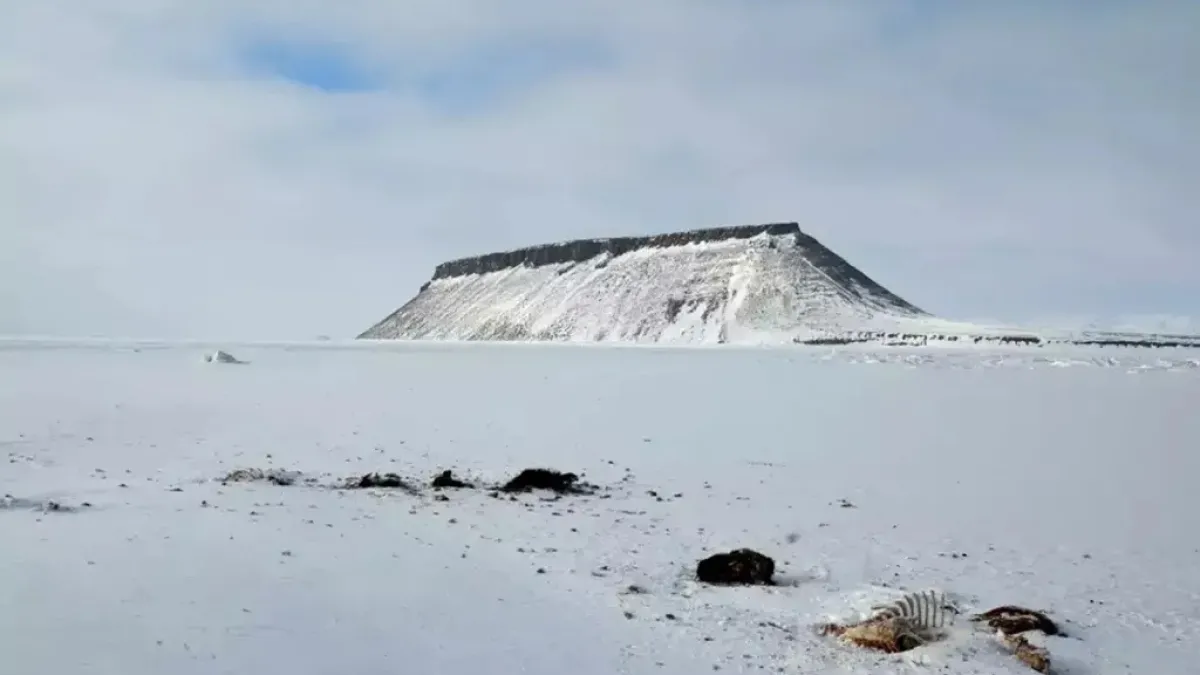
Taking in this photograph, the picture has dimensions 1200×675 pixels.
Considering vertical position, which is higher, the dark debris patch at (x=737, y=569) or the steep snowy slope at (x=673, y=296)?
the steep snowy slope at (x=673, y=296)

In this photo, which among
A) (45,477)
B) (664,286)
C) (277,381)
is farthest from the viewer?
(664,286)

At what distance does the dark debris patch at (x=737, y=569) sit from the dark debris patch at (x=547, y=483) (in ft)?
13.4

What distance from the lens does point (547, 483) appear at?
13.2 metres

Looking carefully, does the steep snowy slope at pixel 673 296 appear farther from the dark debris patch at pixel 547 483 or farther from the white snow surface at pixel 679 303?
the dark debris patch at pixel 547 483

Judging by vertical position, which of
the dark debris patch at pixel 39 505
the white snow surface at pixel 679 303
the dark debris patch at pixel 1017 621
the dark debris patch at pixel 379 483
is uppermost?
the white snow surface at pixel 679 303

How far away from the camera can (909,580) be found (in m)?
9.12

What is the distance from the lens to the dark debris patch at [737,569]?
8.91m

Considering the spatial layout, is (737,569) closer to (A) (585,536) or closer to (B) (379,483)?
(A) (585,536)

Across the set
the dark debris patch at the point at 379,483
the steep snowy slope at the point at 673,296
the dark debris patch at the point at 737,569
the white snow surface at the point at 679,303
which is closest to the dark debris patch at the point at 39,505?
the dark debris patch at the point at 379,483

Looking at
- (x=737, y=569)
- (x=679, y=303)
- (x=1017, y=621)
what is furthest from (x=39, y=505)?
(x=679, y=303)

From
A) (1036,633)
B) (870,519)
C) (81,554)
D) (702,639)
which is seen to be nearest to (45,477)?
(81,554)

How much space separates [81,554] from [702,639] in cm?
551

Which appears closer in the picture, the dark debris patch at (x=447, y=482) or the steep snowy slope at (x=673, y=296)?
the dark debris patch at (x=447, y=482)

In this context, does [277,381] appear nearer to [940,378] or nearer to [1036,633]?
[940,378]
